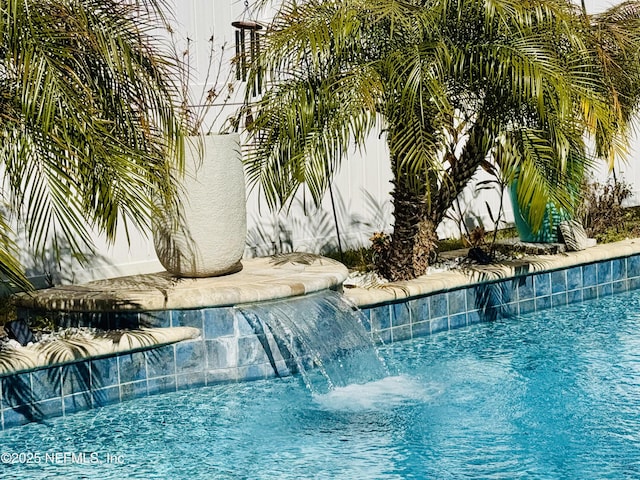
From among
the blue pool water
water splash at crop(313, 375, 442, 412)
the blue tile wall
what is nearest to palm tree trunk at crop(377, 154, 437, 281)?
the blue tile wall

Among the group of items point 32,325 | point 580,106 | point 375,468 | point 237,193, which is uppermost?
point 580,106

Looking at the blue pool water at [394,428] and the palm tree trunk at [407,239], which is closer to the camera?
the blue pool water at [394,428]

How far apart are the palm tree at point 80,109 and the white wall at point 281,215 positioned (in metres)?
2.15

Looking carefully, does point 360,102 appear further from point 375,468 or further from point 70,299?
point 375,468

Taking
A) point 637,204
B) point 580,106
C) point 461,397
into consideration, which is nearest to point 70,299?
point 461,397

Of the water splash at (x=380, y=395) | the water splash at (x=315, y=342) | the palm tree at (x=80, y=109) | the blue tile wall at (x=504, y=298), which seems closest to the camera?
the palm tree at (x=80, y=109)

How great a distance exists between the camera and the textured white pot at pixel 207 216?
730cm

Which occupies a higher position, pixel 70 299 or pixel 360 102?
pixel 360 102

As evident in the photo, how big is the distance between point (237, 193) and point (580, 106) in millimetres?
2503

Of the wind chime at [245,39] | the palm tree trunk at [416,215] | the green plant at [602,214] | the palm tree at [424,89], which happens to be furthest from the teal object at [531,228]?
the wind chime at [245,39]

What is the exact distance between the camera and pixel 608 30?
8.46m

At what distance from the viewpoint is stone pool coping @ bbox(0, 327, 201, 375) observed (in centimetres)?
591

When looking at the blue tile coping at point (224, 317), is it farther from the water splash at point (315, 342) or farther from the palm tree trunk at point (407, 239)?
the palm tree trunk at point (407, 239)

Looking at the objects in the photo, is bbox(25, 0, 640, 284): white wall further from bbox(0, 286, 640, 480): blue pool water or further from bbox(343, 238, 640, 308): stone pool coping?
bbox(0, 286, 640, 480): blue pool water
